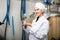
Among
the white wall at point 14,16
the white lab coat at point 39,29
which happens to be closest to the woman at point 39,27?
the white lab coat at point 39,29

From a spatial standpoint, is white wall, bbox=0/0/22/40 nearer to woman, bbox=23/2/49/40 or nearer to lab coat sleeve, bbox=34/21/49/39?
woman, bbox=23/2/49/40

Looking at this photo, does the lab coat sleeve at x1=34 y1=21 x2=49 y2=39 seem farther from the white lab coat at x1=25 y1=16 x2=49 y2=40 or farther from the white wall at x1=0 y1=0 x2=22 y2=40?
the white wall at x1=0 y1=0 x2=22 y2=40

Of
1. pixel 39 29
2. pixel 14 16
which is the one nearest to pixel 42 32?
pixel 39 29

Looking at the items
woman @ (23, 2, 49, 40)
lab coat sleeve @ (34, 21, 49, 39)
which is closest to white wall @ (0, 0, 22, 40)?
woman @ (23, 2, 49, 40)

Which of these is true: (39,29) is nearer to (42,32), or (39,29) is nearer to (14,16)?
(42,32)

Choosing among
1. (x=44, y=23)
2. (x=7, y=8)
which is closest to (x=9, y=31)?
(x=7, y=8)

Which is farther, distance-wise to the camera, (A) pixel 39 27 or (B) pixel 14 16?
(B) pixel 14 16

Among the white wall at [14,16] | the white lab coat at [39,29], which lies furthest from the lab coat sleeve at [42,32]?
the white wall at [14,16]

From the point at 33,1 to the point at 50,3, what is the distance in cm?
29

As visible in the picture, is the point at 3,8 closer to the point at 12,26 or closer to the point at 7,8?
the point at 7,8

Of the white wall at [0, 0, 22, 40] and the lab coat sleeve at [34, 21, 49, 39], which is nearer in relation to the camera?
the lab coat sleeve at [34, 21, 49, 39]

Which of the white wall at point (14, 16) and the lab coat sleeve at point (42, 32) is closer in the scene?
the lab coat sleeve at point (42, 32)

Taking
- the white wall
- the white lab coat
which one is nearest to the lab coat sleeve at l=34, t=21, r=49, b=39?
the white lab coat

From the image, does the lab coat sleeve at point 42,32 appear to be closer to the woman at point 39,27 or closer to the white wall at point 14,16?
the woman at point 39,27
